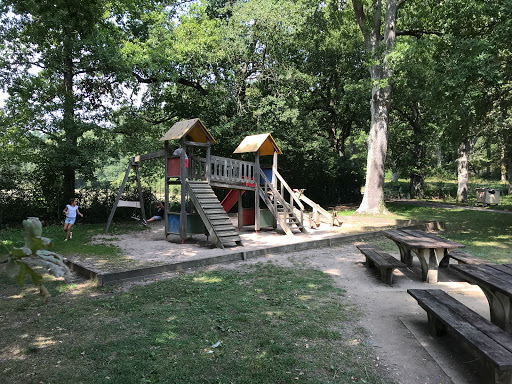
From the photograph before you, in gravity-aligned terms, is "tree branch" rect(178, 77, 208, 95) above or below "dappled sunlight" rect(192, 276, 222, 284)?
above

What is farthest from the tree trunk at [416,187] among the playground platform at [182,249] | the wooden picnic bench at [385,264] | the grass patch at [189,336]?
the grass patch at [189,336]

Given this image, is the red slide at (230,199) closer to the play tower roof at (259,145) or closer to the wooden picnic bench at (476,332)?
the play tower roof at (259,145)

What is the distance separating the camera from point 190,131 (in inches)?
455

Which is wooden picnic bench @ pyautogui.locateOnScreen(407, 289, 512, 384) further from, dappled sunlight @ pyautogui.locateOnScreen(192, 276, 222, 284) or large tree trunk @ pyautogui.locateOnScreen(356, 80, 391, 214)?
large tree trunk @ pyautogui.locateOnScreen(356, 80, 391, 214)

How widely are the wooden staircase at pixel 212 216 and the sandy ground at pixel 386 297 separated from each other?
0.41 m

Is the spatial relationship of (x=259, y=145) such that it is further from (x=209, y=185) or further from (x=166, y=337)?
(x=166, y=337)

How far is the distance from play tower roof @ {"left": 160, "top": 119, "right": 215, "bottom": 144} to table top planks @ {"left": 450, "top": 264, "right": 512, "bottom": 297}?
845 centimetres

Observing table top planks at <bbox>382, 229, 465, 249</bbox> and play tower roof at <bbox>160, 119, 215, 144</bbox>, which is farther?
play tower roof at <bbox>160, 119, 215, 144</bbox>

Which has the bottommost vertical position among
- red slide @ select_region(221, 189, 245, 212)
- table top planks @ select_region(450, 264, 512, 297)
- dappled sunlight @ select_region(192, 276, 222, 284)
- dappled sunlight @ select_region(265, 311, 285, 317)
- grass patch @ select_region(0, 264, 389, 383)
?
grass patch @ select_region(0, 264, 389, 383)

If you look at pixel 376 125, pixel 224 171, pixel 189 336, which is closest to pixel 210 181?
pixel 224 171

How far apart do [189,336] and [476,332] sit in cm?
303

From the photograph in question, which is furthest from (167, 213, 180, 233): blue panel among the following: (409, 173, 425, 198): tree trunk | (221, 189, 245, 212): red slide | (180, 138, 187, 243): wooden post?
(409, 173, 425, 198): tree trunk

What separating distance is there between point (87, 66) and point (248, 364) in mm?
15917

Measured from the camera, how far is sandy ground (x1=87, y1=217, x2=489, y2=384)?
140 inches
